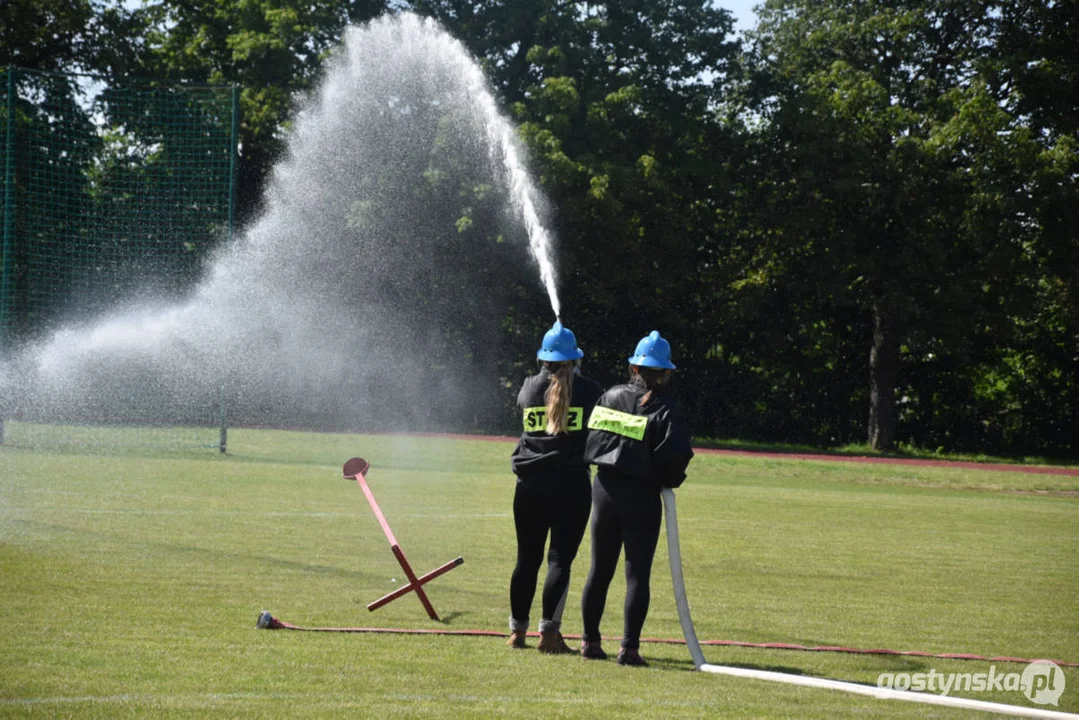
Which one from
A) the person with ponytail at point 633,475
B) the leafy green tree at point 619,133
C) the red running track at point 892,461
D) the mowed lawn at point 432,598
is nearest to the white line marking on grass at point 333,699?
the mowed lawn at point 432,598

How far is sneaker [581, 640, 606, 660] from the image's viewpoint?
23.9 ft

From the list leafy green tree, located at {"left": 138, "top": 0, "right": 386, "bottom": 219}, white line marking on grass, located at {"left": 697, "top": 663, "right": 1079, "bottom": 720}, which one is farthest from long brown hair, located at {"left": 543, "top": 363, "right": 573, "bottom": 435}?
leafy green tree, located at {"left": 138, "top": 0, "right": 386, "bottom": 219}

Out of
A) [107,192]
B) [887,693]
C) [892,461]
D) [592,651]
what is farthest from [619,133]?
[887,693]

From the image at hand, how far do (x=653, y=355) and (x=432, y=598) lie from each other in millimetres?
3092

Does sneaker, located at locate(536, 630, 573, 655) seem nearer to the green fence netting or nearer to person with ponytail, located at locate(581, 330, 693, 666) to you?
person with ponytail, located at locate(581, 330, 693, 666)

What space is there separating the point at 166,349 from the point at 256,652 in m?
20.4

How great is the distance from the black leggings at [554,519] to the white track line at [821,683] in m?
0.57

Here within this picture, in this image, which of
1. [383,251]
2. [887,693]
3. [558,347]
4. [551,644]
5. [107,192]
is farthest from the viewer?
[383,251]

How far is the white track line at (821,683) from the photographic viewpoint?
20.2 ft

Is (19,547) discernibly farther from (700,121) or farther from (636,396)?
(700,121)

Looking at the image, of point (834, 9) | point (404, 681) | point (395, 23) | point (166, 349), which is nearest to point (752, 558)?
point (404, 681)

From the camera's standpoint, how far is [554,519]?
24.9ft

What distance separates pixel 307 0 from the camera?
37438 mm

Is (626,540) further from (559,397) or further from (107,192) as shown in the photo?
(107,192)
